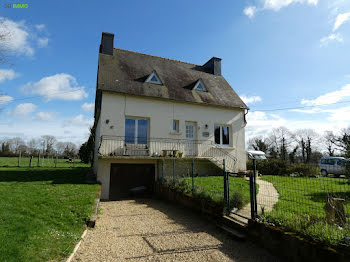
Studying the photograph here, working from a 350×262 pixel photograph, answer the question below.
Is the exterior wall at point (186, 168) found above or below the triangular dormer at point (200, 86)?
below

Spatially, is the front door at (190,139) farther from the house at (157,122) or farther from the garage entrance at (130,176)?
the garage entrance at (130,176)

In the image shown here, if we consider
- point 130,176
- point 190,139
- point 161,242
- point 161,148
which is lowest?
point 161,242

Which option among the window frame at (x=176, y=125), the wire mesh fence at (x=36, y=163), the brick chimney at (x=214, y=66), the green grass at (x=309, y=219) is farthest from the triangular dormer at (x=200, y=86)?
the wire mesh fence at (x=36, y=163)

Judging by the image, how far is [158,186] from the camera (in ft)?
38.4

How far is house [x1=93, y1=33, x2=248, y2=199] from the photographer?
40.6 feet

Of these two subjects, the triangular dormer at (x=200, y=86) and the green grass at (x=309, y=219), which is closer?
the green grass at (x=309, y=219)

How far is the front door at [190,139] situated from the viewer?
554 inches

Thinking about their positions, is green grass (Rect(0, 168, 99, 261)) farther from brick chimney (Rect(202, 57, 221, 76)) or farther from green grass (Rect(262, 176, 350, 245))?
brick chimney (Rect(202, 57, 221, 76))

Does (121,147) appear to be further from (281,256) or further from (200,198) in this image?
(281,256)

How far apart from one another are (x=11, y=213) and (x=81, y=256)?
2378 millimetres

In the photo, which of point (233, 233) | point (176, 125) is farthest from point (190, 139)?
point (233, 233)

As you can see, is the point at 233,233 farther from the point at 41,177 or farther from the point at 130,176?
the point at 130,176

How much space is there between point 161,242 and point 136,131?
8.74 metres

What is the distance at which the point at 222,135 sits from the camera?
15.5m
